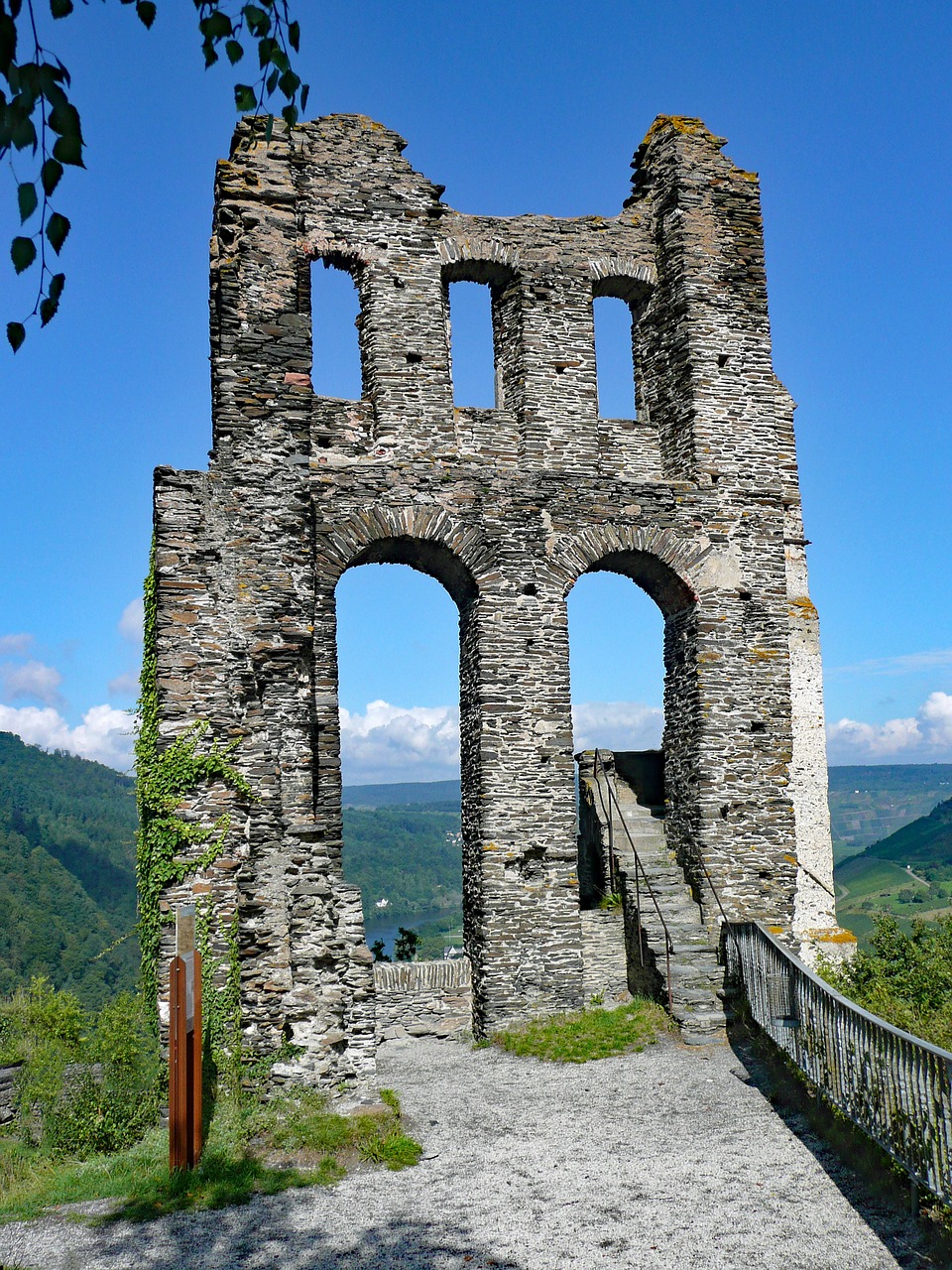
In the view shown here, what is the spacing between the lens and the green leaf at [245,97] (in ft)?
11.1

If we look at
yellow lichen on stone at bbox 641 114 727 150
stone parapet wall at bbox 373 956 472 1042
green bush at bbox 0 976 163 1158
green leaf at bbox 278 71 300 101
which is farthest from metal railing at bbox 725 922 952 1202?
yellow lichen on stone at bbox 641 114 727 150

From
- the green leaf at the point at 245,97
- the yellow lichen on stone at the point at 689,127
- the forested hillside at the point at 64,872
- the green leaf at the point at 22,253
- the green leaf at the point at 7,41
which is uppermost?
Answer: the yellow lichen on stone at the point at 689,127

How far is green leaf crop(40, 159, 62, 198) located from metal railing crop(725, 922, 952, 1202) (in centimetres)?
599

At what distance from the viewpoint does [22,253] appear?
284cm

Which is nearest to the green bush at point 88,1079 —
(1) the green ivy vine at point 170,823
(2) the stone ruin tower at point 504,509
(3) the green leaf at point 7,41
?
(1) the green ivy vine at point 170,823

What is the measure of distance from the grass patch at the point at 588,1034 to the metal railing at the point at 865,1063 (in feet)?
4.30

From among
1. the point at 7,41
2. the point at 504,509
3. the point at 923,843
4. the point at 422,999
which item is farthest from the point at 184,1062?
the point at 923,843

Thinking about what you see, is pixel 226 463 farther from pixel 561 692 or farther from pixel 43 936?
pixel 43 936

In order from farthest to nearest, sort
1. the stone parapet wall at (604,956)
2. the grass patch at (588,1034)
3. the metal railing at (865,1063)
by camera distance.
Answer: the stone parapet wall at (604,956)
the grass patch at (588,1034)
the metal railing at (865,1063)

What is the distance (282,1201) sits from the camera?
22.8 ft

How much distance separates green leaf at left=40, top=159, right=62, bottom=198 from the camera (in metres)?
2.82

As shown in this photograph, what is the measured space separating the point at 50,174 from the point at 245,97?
2.86ft

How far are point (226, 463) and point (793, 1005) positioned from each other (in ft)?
24.4

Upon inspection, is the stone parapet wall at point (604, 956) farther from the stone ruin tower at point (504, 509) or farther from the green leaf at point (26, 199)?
the green leaf at point (26, 199)
